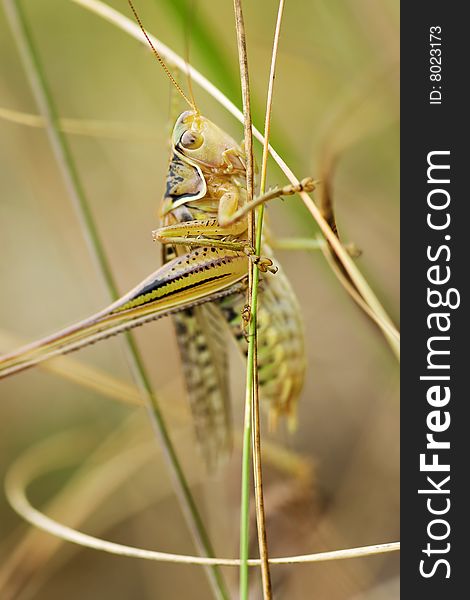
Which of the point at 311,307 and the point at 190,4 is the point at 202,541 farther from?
the point at 311,307

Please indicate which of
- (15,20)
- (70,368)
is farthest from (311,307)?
(15,20)

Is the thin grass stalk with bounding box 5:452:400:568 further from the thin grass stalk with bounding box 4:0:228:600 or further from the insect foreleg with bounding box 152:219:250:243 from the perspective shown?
the insect foreleg with bounding box 152:219:250:243

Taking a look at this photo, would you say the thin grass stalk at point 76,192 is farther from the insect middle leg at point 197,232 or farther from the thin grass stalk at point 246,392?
Answer: the thin grass stalk at point 246,392

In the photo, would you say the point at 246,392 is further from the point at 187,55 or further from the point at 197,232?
the point at 187,55

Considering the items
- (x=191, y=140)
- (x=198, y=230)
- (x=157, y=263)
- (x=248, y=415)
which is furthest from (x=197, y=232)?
(x=157, y=263)

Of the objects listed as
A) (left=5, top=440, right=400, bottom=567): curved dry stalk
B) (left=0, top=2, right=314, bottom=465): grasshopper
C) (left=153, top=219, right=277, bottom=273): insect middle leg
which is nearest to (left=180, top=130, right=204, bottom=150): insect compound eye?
(left=0, top=2, right=314, bottom=465): grasshopper
